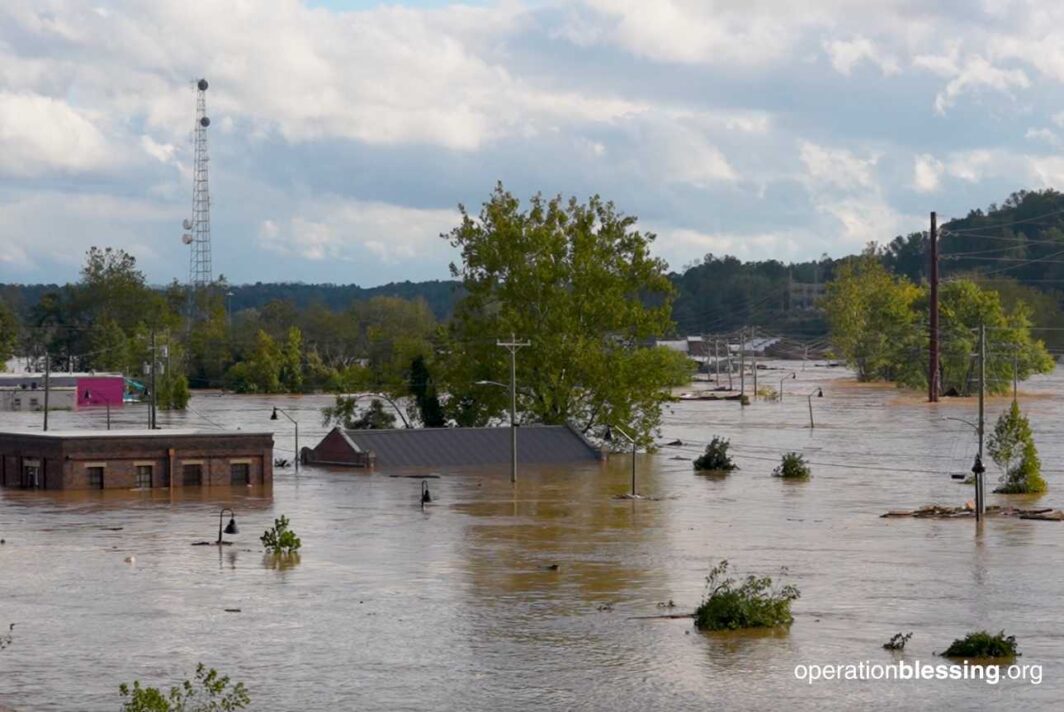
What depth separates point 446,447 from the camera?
4075 inches

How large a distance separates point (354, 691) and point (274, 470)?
62.2 meters

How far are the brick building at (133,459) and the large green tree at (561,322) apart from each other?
28638mm

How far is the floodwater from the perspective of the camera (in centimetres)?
3775

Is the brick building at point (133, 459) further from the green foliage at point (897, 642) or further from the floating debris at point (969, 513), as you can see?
the green foliage at point (897, 642)

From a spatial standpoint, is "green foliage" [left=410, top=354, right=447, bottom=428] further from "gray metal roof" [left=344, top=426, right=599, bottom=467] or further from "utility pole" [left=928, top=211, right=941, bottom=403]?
"utility pole" [left=928, top=211, right=941, bottom=403]

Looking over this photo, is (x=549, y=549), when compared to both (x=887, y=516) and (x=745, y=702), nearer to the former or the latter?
(x=887, y=516)

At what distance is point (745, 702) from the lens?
36.1 metres

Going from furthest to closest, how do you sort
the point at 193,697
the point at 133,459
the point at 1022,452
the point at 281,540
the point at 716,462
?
the point at 716,462
the point at 1022,452
the point at 133,459
the point at 281,540
the point at 193,697

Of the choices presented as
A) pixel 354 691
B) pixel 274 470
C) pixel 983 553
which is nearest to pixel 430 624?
pixel 354 691

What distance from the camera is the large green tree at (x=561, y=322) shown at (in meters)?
113

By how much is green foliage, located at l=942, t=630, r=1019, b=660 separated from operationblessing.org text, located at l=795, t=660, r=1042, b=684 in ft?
2.08

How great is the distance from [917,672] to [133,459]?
55278 millimetres

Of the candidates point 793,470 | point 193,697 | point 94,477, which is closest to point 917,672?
point 193,697

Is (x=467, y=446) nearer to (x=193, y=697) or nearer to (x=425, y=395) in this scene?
(x=425, y=395)
